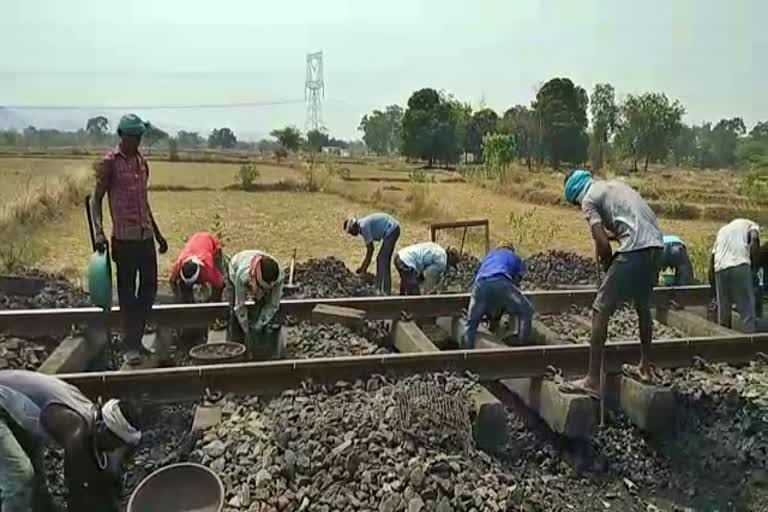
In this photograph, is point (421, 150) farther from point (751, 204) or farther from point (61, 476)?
point (61, 476)

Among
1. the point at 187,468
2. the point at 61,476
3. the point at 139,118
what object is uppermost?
the point at 139,118

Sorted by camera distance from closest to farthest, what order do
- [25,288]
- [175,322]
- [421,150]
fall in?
1. [175,322]
2. [25,288]
3. [421,150]

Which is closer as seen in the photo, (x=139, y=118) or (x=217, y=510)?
(x=217, y=510)

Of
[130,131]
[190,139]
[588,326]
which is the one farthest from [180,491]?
[190,139]

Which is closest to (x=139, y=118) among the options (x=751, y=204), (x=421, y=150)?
(x=751, y=204)

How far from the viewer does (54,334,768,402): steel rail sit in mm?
4875

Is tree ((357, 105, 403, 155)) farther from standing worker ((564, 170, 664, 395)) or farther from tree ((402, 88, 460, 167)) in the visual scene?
standing worker ((564, 170, 664, 395))

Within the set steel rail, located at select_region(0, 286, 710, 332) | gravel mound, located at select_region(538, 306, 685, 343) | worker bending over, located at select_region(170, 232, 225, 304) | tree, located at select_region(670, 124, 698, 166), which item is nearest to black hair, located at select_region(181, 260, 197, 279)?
worker bending over, located at select_region(170, 232, 225, 304)

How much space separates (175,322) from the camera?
666 centimetres

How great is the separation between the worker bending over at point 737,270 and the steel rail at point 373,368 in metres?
1.26

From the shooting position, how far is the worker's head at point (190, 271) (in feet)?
24.2

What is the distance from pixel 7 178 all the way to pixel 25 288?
75.4 feet

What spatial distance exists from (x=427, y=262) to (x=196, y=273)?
8.78 ft

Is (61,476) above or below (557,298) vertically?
below
